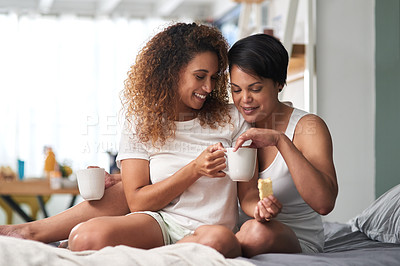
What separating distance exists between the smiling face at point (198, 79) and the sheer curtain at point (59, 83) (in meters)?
3.73

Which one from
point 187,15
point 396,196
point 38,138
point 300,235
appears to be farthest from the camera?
point 187,15

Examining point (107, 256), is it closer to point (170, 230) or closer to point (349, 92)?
point (170, 230)

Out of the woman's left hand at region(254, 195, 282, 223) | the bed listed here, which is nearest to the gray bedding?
the bed

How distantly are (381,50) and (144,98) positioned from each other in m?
1.66

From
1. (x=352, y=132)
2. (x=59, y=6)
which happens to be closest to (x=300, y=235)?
(x=352, y=132)

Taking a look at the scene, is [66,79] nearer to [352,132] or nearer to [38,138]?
[38,138]

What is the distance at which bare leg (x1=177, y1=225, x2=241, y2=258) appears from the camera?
1299 millimetres

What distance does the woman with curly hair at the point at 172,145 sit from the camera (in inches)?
61.7

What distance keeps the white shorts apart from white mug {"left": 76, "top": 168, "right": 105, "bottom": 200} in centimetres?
19

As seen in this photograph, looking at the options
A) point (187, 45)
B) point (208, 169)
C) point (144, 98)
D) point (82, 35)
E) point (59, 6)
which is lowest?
point (208, 169)

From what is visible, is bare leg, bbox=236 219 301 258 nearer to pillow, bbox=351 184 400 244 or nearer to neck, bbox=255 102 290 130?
neck, bbox=255 102 290 130

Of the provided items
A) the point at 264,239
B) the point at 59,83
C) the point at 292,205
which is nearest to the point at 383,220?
the point at 292,205

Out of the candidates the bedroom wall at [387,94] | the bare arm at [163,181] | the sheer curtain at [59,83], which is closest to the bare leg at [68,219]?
the bare arm at [163,181]

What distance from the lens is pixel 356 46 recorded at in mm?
2986
